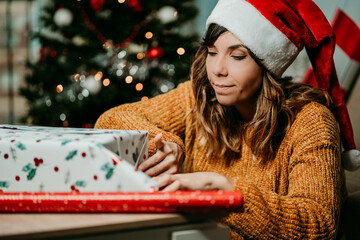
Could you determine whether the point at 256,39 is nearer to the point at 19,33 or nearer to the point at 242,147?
the point at 242,147

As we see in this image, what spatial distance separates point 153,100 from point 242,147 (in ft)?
1.20

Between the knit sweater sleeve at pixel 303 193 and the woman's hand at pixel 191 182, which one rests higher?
the woman's hand at pixel 191 182

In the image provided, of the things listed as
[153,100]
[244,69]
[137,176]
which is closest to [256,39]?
[244,69]

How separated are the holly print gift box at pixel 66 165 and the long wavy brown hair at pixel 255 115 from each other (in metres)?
0.58

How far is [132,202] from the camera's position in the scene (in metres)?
0.47

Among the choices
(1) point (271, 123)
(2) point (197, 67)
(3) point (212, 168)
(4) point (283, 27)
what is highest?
(4) point (283, 27)

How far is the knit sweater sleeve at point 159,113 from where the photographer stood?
1.18 m

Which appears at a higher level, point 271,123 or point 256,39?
point 256,39

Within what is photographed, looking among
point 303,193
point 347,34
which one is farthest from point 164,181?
point 347,34

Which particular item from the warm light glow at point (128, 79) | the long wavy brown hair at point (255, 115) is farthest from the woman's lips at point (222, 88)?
the warm light glow at point (128, 79)

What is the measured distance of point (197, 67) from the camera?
124 centimetres

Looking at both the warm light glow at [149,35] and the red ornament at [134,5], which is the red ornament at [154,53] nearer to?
the warm light glow at [149,35]

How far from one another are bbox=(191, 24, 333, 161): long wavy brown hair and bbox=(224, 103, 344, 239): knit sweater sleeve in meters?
0.04

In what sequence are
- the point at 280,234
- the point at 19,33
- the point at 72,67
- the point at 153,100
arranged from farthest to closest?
the point at 19,33
the point at 72,67
the point at 153,100
the point at 280,234
